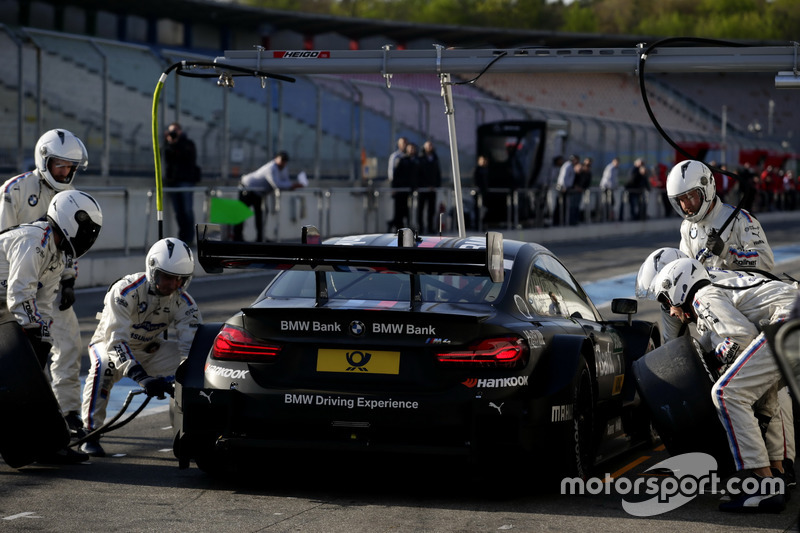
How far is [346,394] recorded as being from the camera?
239 inches

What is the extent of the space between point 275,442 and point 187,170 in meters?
13.6

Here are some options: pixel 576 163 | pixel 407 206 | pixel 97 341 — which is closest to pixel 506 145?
pixel 576 163

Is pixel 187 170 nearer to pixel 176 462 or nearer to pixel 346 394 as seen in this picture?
pixel 176 462

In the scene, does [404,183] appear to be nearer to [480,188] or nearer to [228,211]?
[480,188]

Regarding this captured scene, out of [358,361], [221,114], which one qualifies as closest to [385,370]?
[358,361]

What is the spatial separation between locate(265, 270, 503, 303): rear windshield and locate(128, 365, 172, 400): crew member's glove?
0.75m

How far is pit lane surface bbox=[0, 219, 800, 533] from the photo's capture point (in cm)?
577

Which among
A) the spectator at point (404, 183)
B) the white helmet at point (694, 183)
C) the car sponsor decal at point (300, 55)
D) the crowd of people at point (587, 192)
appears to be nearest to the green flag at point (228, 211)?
the spectator at point (404, 183)

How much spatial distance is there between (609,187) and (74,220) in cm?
2831

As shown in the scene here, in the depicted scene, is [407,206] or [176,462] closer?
[176,462]

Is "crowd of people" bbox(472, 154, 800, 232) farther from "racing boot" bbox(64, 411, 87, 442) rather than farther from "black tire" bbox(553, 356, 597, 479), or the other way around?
"black tire" bbox(553, 356, 597, 479)

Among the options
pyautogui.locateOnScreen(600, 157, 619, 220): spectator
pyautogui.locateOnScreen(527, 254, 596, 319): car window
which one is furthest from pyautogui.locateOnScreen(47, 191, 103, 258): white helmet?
pyautogui.locateOnScreen(600, 157, 619, 220): spectator

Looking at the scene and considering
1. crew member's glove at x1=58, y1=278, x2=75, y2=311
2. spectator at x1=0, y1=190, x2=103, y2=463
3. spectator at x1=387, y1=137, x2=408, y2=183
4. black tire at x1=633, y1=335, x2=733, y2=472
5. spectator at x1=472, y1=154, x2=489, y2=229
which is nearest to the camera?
black tire at x1=633, y1=335, x2=733, y2=472

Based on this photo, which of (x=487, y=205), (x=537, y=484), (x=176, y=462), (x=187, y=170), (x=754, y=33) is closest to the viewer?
(x=537, y=484)
